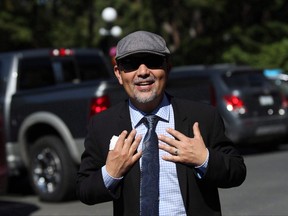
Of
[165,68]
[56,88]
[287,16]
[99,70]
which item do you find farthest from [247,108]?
[287,16]

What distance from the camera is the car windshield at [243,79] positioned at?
506 inches

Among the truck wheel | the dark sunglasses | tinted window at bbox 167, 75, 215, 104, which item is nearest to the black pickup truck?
the truck wheel

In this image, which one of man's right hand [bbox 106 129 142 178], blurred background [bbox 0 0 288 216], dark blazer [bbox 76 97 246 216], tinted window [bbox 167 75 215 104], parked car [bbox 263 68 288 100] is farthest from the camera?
parked car [bbox 263 68 288 100]

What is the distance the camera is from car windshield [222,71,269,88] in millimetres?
12844

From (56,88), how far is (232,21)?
25.8 meters

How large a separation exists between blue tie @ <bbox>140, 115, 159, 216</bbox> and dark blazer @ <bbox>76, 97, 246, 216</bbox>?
0.03 m

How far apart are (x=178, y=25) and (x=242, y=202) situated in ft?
109

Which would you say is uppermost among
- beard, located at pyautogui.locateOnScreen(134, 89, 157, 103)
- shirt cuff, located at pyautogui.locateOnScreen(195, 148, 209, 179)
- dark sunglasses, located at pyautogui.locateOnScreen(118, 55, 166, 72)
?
dark sunglasses, located at pyautogui.locateOnScreen(118, 55, 166, 72)

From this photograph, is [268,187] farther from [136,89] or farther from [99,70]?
[136,89]

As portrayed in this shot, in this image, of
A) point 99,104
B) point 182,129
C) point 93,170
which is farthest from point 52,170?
point 182,129

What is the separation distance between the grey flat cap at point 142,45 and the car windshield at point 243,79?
9792mm

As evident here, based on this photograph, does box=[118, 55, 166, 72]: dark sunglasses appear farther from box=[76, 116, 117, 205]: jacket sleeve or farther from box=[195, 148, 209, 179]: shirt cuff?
box=[195, 148, 209, 179]: shirt cuff

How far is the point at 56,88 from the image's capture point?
9445 millimetres

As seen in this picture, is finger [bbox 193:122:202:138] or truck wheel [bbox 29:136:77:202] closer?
finger [bbox 193:122:202:138]
